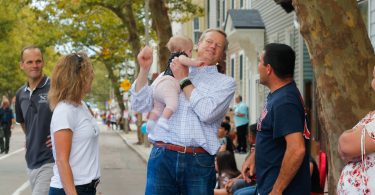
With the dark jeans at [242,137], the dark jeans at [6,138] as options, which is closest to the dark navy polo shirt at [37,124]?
the dark jeans at [242,137]

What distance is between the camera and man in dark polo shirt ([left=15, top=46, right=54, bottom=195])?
6.30 meters

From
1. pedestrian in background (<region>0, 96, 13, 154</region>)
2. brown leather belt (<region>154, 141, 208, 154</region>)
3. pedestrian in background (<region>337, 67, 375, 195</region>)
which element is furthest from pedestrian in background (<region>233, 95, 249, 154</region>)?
pedestrian in background (<region>337, 67, 375, 195</region>)

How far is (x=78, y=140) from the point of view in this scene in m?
4.75

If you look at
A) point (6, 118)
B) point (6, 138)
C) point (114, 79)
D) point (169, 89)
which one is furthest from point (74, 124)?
point (114, 79)

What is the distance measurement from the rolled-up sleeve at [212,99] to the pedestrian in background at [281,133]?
27 centimetres

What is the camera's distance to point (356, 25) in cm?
668

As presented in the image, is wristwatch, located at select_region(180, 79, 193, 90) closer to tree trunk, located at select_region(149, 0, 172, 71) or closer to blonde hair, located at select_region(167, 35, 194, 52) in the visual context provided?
blonde hair, located at select_region(167, 35, 194, 52)

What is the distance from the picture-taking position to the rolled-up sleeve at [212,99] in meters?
4.93

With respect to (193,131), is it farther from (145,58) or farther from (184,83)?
(145,58)

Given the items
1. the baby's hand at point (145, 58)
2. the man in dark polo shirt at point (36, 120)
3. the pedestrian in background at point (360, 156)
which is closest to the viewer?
the pedestrian in background at point (360, 156)

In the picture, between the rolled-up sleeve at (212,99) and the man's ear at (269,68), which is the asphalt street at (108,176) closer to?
the rolled-up sleeve at (212,99)

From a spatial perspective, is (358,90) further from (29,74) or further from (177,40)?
(29,74)

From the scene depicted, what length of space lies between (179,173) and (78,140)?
70 centimetres

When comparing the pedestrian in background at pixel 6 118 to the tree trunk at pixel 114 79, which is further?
the tree trunk at pixel 114 79
